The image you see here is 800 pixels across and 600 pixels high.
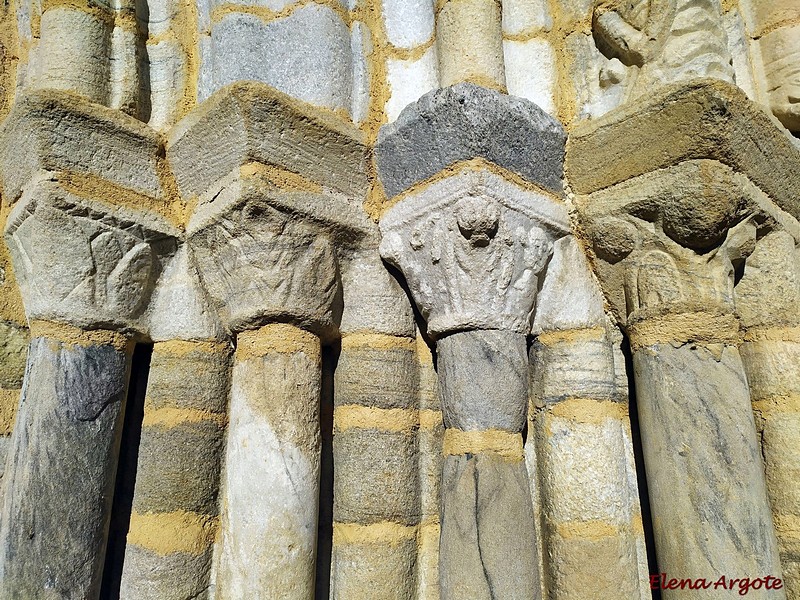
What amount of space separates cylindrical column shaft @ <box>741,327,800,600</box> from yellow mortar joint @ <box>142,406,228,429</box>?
5.37 ft

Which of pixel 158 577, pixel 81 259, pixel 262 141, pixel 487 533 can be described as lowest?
pixel 158 577

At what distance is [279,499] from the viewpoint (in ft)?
6.28

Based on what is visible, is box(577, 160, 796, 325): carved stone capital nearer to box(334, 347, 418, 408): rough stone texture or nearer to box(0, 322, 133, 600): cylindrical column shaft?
box(334, 347, 418, 408): rough stone texture

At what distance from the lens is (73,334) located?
2.07 metres

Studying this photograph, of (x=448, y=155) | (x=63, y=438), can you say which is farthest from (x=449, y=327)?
(x=63, y=438)

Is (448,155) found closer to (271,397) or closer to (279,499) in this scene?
(271,397)

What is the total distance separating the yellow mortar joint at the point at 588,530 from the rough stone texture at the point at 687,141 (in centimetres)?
102

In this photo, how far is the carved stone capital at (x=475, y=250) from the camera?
2033 millimetres

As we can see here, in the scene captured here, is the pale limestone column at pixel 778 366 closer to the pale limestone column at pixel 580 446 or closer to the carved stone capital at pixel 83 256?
the pale limestone column at pixel 580 446

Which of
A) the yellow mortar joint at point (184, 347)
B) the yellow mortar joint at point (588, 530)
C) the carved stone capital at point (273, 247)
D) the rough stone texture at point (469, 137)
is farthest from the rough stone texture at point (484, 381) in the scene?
the yellow mortar joint at point (184, 347)

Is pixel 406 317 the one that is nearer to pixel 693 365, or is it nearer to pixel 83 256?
pixel 693 365

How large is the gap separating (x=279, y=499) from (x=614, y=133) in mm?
1464

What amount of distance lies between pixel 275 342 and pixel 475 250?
65 cm

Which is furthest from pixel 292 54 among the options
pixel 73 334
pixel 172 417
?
pixel 172 417
